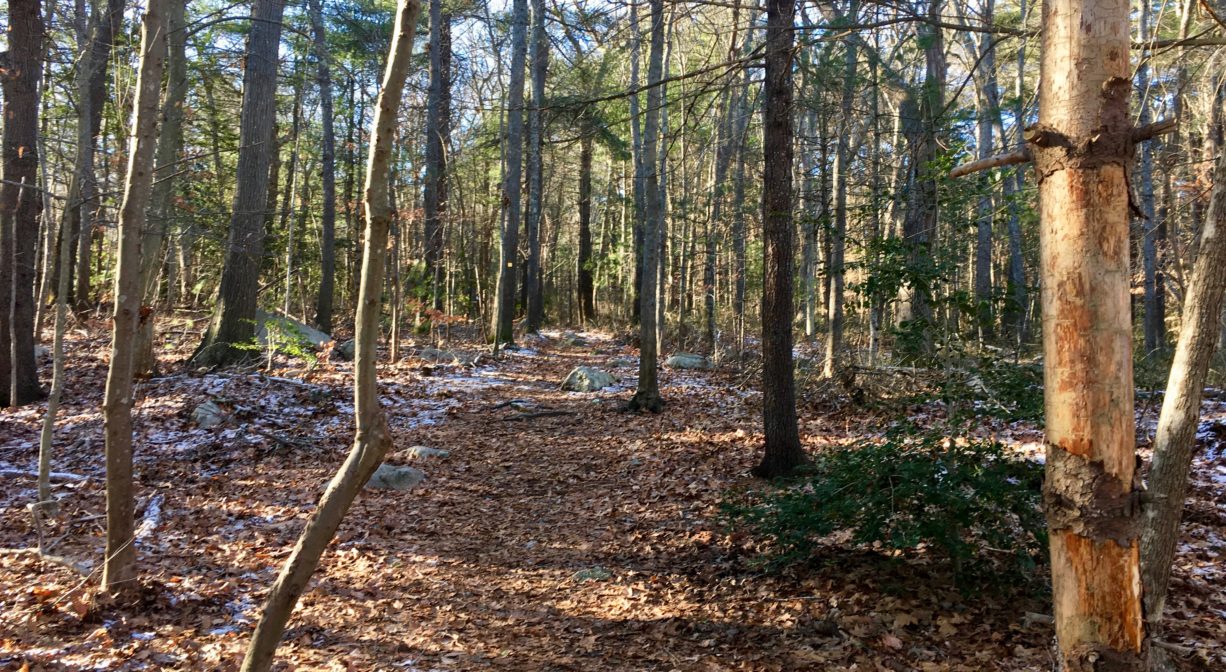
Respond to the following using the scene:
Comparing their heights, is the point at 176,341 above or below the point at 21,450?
above

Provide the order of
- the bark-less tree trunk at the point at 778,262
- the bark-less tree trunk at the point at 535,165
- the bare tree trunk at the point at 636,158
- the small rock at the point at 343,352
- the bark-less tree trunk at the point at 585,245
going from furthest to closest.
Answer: the bark-less tree trunk at the point at 585,245 < the bark-less tree trunk at the point at 535,165 < the small rock at the point at 343,352 < the bare tree trunk at the point at 636,158 < the bark-less tree trunk at the point at 778,262

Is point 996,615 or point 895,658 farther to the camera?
point 996,615

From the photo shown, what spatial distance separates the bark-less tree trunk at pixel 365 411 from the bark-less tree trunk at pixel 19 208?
318 inches

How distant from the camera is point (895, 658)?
4.02 m

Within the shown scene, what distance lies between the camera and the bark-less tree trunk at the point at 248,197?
35.7 feet

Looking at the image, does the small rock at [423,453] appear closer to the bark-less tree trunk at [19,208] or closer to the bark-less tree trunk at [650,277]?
the bark-less tree trunk at [650,277]

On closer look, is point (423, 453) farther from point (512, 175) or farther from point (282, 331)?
point (512, 175)

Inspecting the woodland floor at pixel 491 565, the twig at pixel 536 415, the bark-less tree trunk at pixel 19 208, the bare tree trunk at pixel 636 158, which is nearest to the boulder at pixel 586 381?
the bare tree trunk at pixel 636 158

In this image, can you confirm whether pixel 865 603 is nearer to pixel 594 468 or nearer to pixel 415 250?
pixel 594 468

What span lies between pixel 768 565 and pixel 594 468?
3.62 m

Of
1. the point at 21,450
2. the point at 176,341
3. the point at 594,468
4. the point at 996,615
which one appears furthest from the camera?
the point at 176,341

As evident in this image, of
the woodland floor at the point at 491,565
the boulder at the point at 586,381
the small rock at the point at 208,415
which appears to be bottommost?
the woodland floor at the point at 491,565

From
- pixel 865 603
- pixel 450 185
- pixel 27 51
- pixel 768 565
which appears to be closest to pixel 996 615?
pixel 865 603

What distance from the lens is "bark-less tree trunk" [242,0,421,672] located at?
2.69 metres
